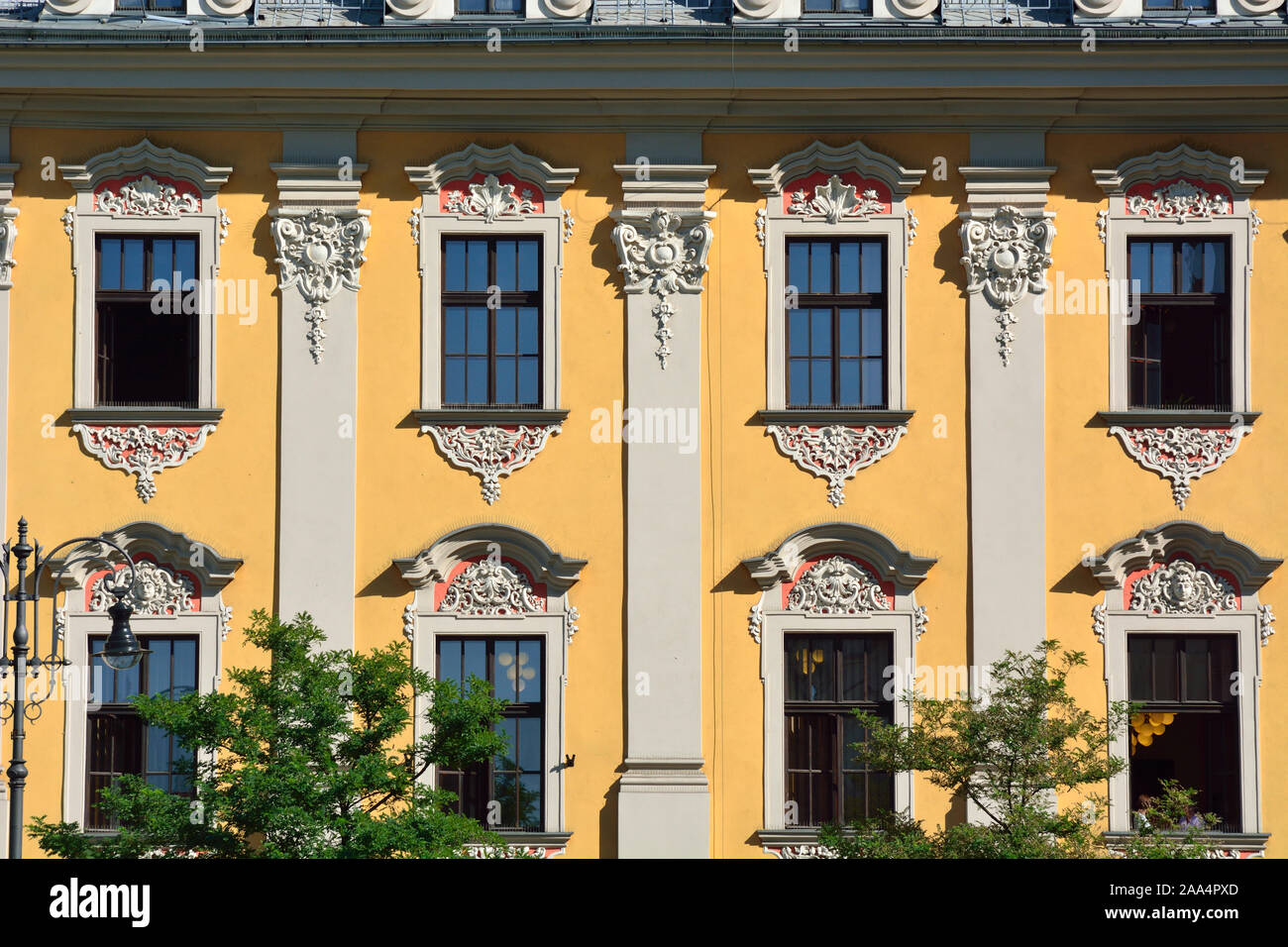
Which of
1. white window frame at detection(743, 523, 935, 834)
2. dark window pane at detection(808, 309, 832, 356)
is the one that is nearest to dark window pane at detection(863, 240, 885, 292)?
dark window pane at detection(808, 309, 832, 356)

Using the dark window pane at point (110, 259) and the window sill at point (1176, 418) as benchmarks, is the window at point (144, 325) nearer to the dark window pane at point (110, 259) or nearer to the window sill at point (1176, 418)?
the dark window pane at point (110, 259)

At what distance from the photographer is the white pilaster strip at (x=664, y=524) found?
16.9 meters

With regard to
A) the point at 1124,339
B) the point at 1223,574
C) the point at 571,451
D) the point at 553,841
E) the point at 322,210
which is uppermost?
the point at 322,210

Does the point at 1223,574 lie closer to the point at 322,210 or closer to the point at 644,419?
the point at 644,419

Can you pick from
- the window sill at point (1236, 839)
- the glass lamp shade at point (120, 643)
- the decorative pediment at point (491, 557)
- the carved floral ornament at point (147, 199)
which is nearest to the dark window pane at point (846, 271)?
the decorative pediment at point (491, 557)

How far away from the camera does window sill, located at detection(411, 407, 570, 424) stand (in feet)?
56.4

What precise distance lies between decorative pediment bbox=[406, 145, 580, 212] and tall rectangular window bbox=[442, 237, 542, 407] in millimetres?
321

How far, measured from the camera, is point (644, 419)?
1741 cm

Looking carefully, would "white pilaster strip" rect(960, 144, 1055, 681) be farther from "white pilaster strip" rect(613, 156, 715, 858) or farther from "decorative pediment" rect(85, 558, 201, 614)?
"decorative pediment" rect(85, 558, 201, 614)

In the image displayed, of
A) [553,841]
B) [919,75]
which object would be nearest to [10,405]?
[553,841]

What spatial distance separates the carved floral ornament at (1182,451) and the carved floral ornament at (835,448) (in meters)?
2.55

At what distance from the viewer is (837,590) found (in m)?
17.2

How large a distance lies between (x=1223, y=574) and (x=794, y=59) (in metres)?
6.74
